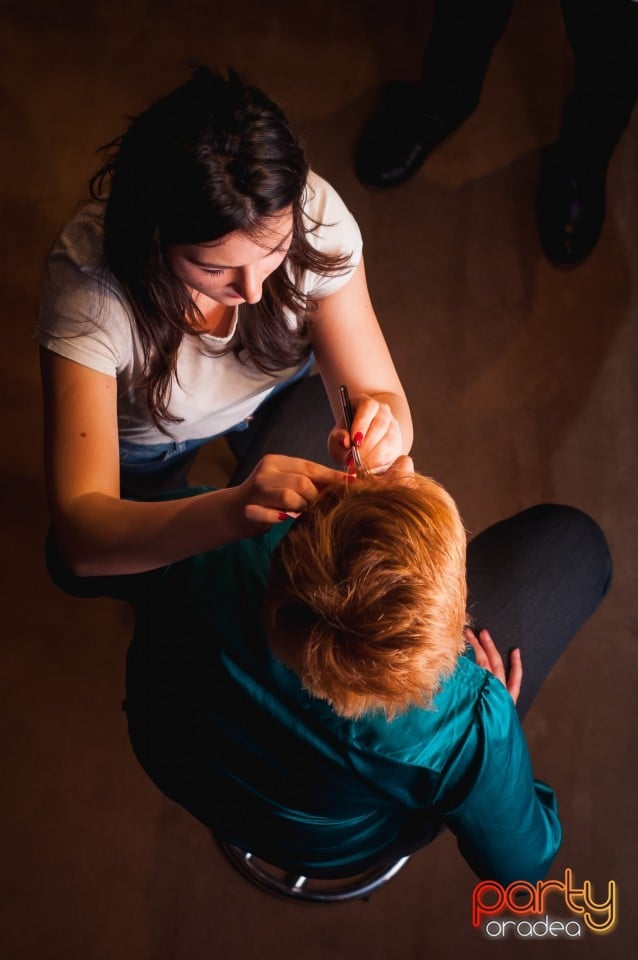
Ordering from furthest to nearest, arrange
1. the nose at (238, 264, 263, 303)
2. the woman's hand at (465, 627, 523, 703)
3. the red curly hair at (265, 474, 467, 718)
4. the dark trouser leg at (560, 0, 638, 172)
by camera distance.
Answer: the dark trouser leg at (560, 0, 638, 172) < the woman's hand at (465, 627, 523, 703) < the nose at (238, 264, 263, 303) < the red curly hair at (265, 474, 467, 718)

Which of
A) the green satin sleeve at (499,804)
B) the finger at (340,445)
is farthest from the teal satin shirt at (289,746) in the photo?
the finger at (340,445)

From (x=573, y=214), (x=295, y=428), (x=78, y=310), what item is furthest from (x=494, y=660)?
(x=573, y=214)

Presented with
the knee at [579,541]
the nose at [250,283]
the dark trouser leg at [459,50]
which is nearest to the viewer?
the nose at [250,283]

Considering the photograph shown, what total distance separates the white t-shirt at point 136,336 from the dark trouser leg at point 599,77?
118 centimetres

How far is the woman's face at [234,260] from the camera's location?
3.64ft

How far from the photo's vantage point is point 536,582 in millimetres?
1547

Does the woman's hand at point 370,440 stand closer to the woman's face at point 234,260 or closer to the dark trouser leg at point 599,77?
the woman's face at point 234,260

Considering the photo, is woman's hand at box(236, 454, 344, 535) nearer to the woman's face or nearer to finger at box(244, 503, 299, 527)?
finger at box(244, 503, 299, 527)

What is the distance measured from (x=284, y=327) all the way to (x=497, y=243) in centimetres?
135

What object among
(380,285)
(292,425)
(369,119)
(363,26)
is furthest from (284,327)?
(363,26)

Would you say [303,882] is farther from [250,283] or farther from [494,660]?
[250,283]

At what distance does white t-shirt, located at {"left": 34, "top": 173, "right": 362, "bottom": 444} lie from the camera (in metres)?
1.23

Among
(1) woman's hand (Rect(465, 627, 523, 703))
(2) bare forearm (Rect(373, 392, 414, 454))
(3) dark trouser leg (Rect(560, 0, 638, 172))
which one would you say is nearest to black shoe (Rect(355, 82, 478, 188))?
(3) dark trouser leg (Rect(560, 0, 638, 172))

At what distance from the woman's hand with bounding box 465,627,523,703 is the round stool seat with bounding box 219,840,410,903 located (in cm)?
62
